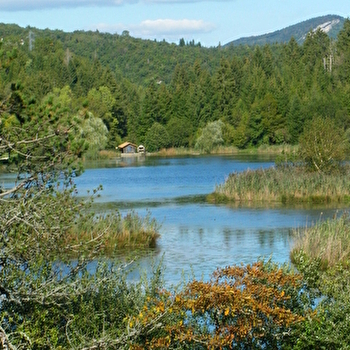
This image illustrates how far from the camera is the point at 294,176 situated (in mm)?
32719

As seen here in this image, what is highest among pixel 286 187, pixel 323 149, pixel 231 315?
pixel 323 149

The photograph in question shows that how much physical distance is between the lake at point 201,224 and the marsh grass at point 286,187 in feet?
2.79

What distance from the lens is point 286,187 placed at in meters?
32.1

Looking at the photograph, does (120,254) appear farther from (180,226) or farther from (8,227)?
(8,227)

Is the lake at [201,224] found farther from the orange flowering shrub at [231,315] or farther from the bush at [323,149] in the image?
the bush at [323,149]

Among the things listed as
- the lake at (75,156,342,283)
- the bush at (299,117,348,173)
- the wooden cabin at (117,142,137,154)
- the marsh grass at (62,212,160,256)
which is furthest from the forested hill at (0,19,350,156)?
the marsh grass at (62,212,160,256)

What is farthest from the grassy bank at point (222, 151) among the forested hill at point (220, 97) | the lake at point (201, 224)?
the lake at point (201, 224)

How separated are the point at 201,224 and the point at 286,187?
594 cm

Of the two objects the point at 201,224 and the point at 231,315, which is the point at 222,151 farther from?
the point at 231,315

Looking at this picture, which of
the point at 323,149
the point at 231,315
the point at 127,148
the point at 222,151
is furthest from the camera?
the point at 127,148

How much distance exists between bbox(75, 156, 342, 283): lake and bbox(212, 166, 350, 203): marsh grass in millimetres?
850

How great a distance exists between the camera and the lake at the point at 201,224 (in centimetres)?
1962

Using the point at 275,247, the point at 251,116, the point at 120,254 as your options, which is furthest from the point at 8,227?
the point at 251,116

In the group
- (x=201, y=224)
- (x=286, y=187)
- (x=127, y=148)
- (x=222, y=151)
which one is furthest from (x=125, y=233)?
(x=127, y=148)
